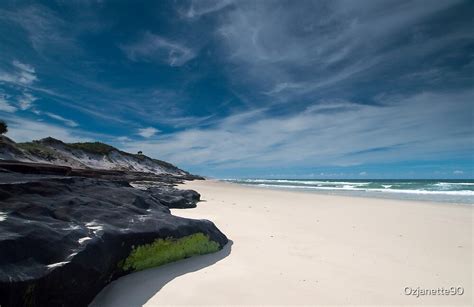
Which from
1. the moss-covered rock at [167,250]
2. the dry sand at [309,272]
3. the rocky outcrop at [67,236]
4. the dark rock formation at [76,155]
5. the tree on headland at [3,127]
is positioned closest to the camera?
the rocky outcrop at [67,236]

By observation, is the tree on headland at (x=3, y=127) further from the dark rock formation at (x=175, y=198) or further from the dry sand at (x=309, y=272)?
the dry sand at (x=309, y=272)

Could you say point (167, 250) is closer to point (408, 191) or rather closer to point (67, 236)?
point (67, 236)

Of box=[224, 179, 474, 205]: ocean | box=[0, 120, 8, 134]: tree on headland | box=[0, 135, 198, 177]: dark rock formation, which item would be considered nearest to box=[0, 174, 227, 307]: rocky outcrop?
box=[224, 179, 474, 205]: ocean

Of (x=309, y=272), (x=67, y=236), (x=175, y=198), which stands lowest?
(x=309, y=272)

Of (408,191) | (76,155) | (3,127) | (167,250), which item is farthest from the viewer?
(76,155)

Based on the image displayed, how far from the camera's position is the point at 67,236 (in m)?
2.86

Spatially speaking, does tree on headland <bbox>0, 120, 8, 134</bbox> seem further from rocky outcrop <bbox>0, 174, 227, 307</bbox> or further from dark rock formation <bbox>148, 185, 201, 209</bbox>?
rocky outcrop <bbox>0, 174, 227, 307</bbox>

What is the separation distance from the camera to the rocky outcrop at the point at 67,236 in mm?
2287

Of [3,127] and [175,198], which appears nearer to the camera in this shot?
[175,198]

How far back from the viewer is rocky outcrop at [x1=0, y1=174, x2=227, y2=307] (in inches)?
90.0

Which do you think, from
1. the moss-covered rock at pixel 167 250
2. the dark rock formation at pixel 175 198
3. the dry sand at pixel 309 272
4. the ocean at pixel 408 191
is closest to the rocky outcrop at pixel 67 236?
the moss-covered rock at pixel 167 250

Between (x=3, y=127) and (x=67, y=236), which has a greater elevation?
(x=3, y=127)

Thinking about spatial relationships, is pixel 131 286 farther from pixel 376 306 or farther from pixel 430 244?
pixel 430 244

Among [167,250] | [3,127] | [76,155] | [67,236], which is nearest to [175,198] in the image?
[167,250]
